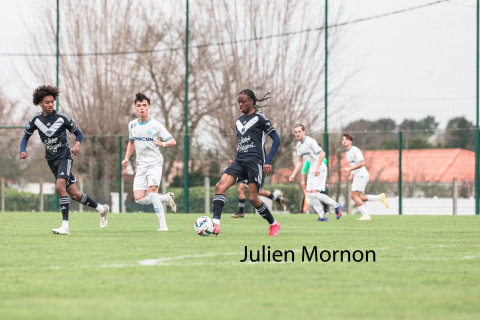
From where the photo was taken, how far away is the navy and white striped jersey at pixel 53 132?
30.1 feet

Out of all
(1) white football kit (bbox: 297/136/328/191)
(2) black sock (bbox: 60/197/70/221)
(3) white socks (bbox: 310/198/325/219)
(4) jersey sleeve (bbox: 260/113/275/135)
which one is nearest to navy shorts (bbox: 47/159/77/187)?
(2) black sock (bbox: 60/197/70/221)

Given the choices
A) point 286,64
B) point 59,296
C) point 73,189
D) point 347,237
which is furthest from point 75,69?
point 59,296

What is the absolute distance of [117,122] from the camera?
26922 mm

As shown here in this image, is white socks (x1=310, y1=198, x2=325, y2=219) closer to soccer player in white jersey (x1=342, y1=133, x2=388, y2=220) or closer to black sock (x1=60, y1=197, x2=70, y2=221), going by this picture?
soccer player in white jersey (x1=342, y1=133, x2=388, y2=220)

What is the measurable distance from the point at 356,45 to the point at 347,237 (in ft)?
42.4

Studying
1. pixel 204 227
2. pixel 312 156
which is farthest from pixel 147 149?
pixel 312 156

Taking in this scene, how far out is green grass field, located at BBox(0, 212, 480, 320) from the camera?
3.46m

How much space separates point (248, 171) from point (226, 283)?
159 inches

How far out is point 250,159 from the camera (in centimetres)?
834

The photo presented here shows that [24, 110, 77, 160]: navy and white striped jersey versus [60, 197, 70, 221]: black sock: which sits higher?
[24, 110, 77, 160]: navy and white striped jersey

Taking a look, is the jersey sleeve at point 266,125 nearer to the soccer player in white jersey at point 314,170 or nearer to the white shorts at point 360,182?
the soccer player in white jersey at point 314,170

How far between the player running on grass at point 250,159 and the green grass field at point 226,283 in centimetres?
123

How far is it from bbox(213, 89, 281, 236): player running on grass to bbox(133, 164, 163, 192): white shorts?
1.80m

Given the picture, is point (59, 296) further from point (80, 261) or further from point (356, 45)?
point (356, 45)
